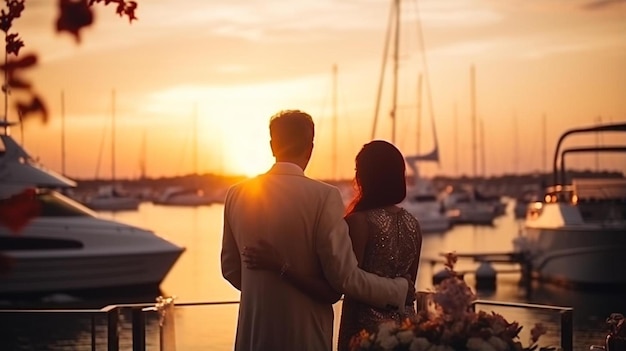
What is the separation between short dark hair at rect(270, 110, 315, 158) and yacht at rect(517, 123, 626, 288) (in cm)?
2379

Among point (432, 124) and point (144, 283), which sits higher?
point (432, 124)

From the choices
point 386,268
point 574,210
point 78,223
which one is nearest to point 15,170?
point 78,223

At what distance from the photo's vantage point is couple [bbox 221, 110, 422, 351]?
4.76m

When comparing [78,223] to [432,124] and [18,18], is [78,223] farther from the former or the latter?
[432,124]

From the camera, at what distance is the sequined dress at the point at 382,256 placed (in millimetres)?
→ 5008

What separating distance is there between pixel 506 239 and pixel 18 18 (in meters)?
60.5

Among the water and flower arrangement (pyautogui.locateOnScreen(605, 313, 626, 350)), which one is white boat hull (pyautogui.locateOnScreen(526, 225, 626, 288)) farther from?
flower arrangement (pyautogui.locateOnScreen(605, 313, 626, 350))

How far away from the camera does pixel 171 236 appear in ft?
220

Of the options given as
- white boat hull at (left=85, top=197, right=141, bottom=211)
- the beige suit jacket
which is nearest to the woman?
the beige suit jacket

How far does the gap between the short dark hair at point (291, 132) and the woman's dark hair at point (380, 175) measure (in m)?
0.32

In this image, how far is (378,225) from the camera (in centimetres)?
504

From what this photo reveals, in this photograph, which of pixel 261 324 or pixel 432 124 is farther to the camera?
pixel 432 124

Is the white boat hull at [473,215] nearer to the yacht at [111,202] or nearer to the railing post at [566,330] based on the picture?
the yacht at [111,202]

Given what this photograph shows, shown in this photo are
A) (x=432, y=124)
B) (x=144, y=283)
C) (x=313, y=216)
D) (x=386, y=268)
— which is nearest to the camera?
(x=313, y=216)
